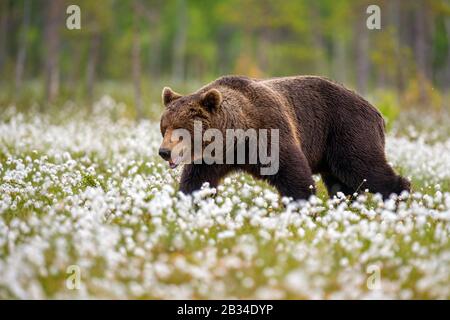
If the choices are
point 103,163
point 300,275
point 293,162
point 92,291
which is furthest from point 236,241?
point 103,163

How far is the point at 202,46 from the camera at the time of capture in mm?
40344

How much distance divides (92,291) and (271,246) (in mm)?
1443

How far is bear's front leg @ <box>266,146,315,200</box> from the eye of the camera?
6.39 meters

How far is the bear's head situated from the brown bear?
0.01 m

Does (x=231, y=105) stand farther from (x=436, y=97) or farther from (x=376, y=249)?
(x=436, y=97)

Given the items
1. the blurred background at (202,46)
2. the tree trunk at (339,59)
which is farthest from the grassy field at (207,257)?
the tree trunk at (339,59)

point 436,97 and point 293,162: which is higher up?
point 436,97

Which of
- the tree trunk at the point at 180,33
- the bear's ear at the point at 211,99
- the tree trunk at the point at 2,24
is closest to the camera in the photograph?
the bear's ear at the point at 211,99

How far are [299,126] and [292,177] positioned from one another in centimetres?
94

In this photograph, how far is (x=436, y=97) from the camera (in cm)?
2322

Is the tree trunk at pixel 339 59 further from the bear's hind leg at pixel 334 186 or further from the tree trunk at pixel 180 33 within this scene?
the bear's hind leg at pixel 334 186

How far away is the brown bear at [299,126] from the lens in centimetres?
633

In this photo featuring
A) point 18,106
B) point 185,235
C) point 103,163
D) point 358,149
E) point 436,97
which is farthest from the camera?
point 436,97

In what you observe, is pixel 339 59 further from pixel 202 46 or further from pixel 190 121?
pixel 190 121
